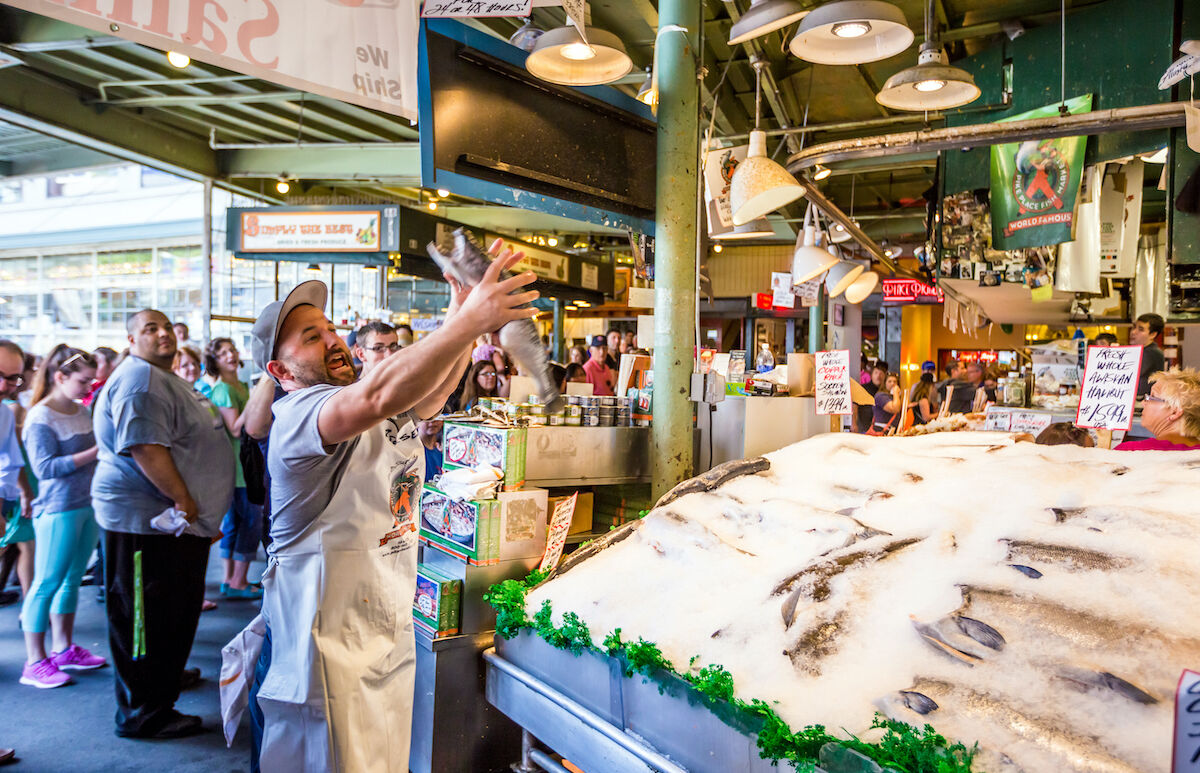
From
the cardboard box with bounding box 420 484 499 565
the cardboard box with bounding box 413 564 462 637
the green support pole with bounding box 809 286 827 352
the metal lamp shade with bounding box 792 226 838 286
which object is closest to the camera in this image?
the cardboard box with bounding box 413 564 462 637

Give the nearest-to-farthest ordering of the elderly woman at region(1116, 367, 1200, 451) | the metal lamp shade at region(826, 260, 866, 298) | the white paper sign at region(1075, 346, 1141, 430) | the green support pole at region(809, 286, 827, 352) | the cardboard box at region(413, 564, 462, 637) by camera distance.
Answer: the cardboard box at region(413, 564, 462, 637) → the elderly woman at region(1116, 367, 1200, 451) → the white paper sign at region(1075, 346, 1141, 430) → the metal lamp shade at region(826, 260, 866, 298) → the green support pole at region(809, 286, 827, 352)

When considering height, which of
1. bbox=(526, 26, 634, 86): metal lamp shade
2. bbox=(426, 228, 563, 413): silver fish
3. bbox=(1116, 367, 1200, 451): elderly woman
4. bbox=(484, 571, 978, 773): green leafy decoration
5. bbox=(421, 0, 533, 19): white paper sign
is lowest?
bbox=(484, 571, 978, 773): green leafy decoration

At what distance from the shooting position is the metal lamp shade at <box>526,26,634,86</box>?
3160 mm

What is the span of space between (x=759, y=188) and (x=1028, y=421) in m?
3.29

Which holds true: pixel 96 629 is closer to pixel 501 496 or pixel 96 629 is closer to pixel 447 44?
pixel 501 496

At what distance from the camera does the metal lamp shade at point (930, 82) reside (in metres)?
3.82

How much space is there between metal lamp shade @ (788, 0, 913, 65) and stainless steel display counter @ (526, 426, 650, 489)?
1.89 m

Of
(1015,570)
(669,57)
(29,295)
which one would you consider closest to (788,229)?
(669,57)

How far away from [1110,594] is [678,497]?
4.94 ft

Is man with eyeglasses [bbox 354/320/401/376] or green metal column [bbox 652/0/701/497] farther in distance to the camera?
man with eyeglasses [bbox 354/320/401/376]

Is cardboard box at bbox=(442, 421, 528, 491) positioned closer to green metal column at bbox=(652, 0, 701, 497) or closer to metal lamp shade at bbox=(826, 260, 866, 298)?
green metal column at bbox=(652, 0, 701, 497)

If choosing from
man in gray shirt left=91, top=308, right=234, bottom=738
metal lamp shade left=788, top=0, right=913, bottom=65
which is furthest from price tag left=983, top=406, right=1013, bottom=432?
man in gray shirt left=91, top=308, right=234, bottom=738

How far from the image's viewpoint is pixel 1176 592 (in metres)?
1.68

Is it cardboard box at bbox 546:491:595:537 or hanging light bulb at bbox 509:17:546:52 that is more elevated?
hanging light bulb at bbox 509:17:546:52
